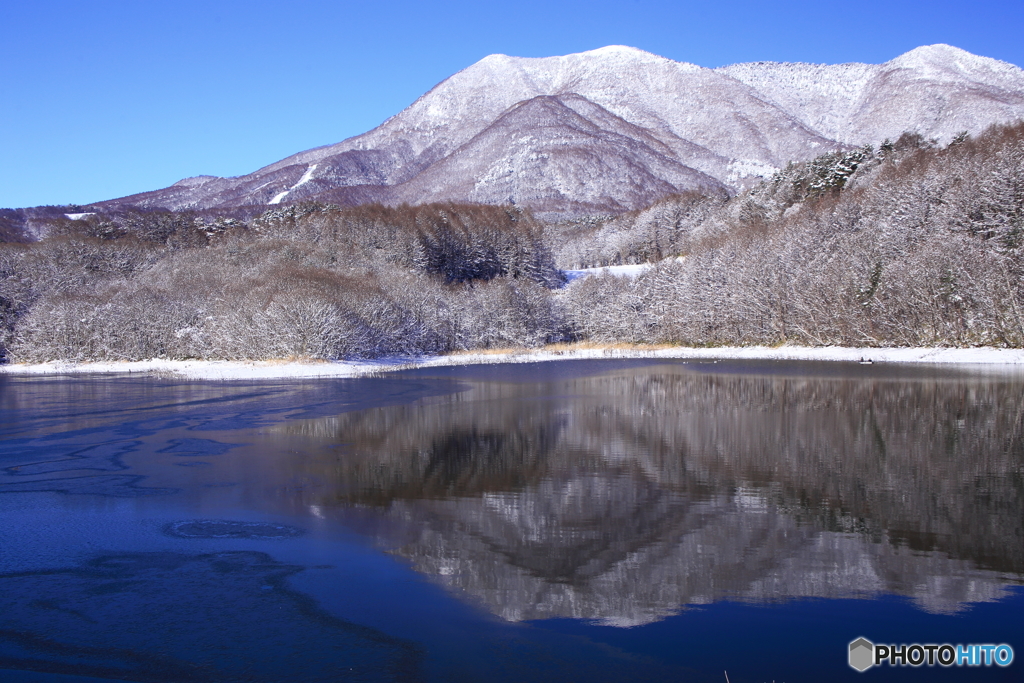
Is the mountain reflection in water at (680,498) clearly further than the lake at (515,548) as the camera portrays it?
Yes

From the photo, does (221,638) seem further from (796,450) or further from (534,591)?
(796,450)

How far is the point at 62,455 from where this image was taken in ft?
71.1

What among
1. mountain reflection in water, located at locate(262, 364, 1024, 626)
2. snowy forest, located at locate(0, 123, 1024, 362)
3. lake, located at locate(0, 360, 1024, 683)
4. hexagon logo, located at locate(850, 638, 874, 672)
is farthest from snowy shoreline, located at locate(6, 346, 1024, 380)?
hexagon logo, located at locate(850, 638, 874, 672)

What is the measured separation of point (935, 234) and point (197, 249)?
286 feet

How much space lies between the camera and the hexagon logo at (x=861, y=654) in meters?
7.73

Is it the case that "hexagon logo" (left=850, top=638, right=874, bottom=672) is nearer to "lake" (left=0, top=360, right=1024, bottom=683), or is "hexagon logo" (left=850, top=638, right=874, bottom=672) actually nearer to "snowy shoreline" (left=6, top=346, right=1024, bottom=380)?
"lake" (left=0, top=360, right=1024, bottom=683)

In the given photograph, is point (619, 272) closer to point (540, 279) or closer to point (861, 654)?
point (540, 279)

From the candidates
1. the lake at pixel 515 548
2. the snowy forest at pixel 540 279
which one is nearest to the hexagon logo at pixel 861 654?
the lake at pixel 515 548

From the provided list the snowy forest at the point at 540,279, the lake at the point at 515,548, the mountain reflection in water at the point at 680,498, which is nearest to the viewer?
the lake at the point at 515,548

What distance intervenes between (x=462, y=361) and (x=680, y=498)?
186 ft

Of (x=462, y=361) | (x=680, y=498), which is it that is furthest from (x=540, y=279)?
(x=680, y=498)

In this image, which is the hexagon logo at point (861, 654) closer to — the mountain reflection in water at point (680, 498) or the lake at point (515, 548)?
the lake at point (515, 548)

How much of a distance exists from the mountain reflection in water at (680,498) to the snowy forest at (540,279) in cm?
3393

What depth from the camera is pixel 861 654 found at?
7.84m
